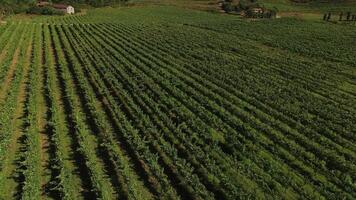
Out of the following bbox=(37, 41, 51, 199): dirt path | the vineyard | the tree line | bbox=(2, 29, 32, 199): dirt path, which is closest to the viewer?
bbox=(2, 29, 32, 199): dirt path

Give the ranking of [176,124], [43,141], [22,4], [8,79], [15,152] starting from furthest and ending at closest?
[22,4], [8,79], [176,124], [43,141], [15,152]

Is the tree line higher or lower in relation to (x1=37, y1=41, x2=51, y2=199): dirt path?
lower

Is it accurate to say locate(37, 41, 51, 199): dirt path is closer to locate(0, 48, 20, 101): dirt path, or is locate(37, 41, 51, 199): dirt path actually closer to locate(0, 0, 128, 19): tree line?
locate(0, 48, 20, 101): dirt path

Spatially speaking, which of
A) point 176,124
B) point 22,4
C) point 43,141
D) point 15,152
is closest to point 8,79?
point 43,141

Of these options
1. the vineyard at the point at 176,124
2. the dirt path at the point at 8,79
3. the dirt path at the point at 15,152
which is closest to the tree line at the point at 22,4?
the dirt path at the point at 8,79

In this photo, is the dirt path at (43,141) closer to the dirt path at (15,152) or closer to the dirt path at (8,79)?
the dirt path at (15,152)

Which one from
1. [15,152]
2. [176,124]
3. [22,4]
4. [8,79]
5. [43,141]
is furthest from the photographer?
[22,4]

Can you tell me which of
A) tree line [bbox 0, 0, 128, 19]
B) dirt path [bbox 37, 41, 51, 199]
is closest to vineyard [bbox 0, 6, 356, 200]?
dirt path [bbox 37, 41, 51, 199]

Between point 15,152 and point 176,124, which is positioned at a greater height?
point 176,124

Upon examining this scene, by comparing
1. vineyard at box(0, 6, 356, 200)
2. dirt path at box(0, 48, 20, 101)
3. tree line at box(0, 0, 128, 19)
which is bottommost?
tree line at box(0, 0, 128, 19)

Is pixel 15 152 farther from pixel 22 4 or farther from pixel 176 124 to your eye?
pixel 22 4
